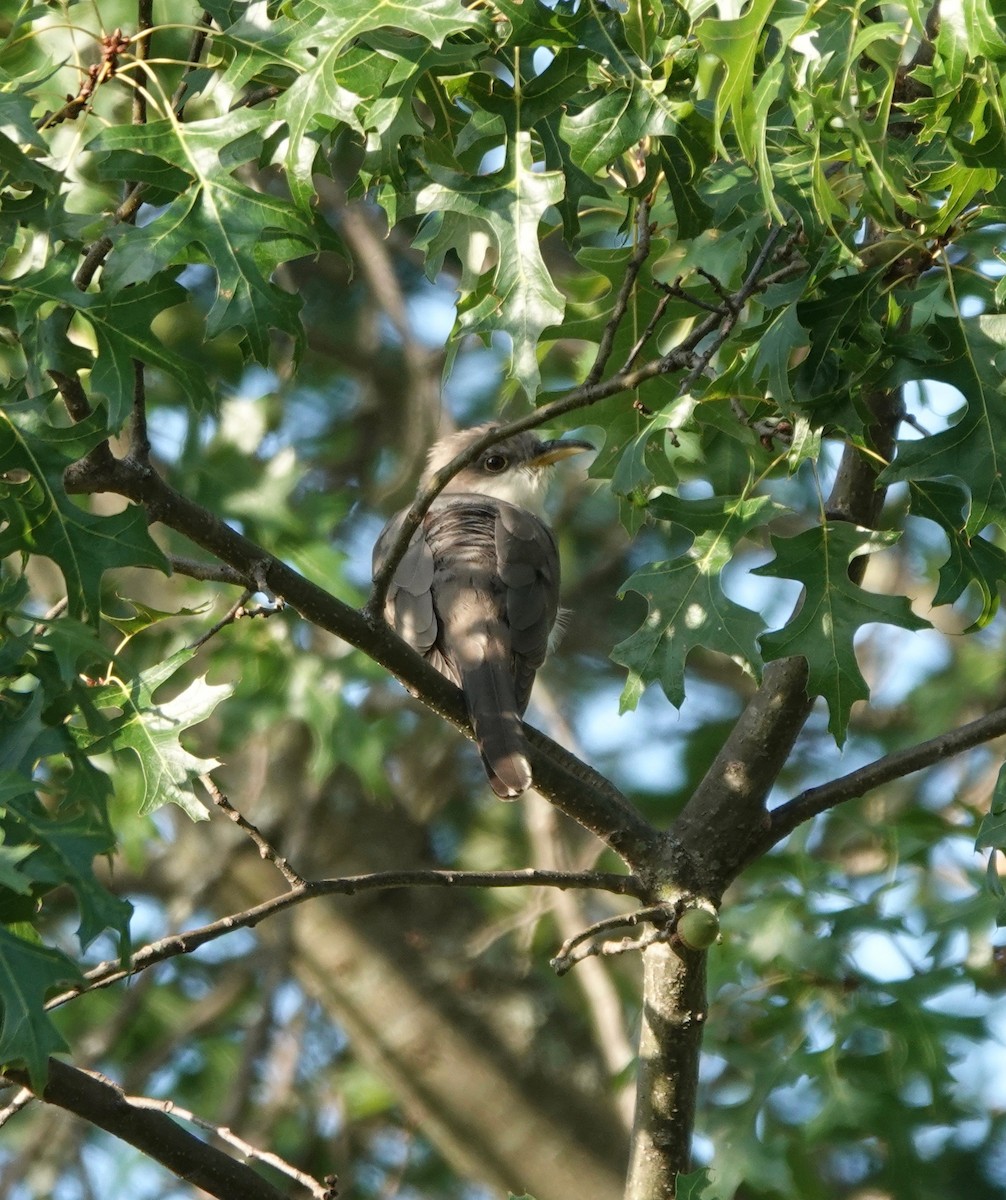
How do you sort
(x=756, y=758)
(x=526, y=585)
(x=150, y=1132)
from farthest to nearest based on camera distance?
(x=526, y=585), (x=756, y=758), (x=150, y=1132)

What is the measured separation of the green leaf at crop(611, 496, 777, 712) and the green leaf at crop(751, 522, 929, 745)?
0.09 metres

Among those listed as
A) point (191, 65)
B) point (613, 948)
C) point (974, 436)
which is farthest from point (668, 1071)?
point (191, 65)

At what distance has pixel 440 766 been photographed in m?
7.98

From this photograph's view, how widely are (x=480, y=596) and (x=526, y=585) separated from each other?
0.67 feet

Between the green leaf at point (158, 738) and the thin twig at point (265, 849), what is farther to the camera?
the green leaf at point (158, 738)

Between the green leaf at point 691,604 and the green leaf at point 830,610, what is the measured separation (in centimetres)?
9

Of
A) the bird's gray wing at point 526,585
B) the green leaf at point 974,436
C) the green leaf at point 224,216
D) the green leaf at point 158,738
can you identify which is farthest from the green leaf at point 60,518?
the bird's gray wing at point 526,585

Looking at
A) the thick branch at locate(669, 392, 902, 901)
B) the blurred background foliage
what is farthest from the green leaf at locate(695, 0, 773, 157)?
the thick branch at locate(669, 392, 902, 901)

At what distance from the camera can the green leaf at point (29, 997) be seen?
245 cm

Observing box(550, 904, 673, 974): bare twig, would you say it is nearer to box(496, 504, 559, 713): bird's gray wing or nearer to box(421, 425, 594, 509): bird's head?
box(496, 504, 559, 713): bird's gray wing

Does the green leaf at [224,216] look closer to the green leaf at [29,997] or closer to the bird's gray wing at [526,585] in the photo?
the green leaf at [29,997]

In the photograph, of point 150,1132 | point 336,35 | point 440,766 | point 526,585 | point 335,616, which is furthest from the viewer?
point 440,766

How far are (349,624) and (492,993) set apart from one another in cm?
420

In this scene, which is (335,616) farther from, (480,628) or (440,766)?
(440,766)
